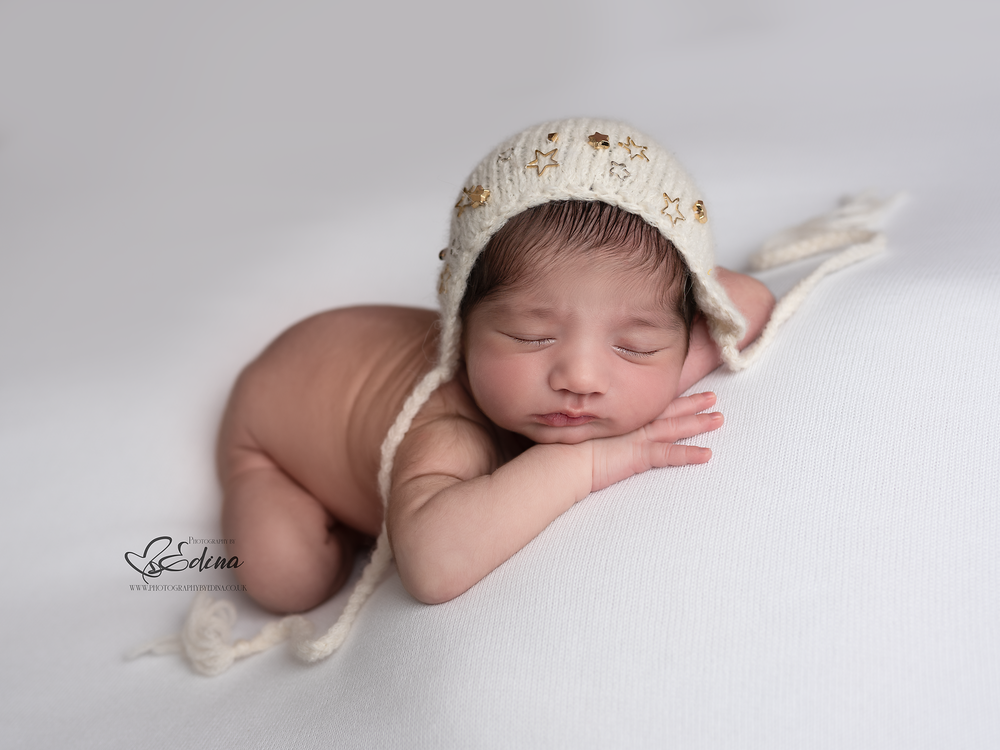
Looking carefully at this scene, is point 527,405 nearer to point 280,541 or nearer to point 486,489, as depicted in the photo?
point 486,489

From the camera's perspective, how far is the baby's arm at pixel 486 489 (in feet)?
4.70

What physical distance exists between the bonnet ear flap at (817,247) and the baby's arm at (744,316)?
0.05m

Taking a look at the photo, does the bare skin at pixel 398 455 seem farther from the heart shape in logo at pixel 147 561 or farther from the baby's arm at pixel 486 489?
the heart shape in logo at pixel 147 561

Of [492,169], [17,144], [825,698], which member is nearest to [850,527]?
[825,698]

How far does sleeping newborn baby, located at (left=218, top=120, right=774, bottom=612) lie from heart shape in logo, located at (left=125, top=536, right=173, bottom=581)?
0.56 m

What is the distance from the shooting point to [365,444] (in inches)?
73.6

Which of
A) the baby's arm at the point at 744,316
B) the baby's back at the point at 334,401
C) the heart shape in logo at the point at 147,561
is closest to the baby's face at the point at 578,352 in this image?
the baby's arm at the point at 744,316

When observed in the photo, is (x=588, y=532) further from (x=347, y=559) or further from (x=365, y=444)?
(x=347, y=559)

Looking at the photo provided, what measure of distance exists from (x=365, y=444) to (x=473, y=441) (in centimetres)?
28

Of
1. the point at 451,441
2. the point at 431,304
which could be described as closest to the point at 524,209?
the point at 451,441

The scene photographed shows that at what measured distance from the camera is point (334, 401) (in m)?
1.96

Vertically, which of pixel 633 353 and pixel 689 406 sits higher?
pixel 633 353

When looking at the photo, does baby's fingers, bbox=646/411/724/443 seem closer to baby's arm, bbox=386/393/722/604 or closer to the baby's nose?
baby's arm, bbox=386/393/722/604

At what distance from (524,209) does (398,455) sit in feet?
1.66
